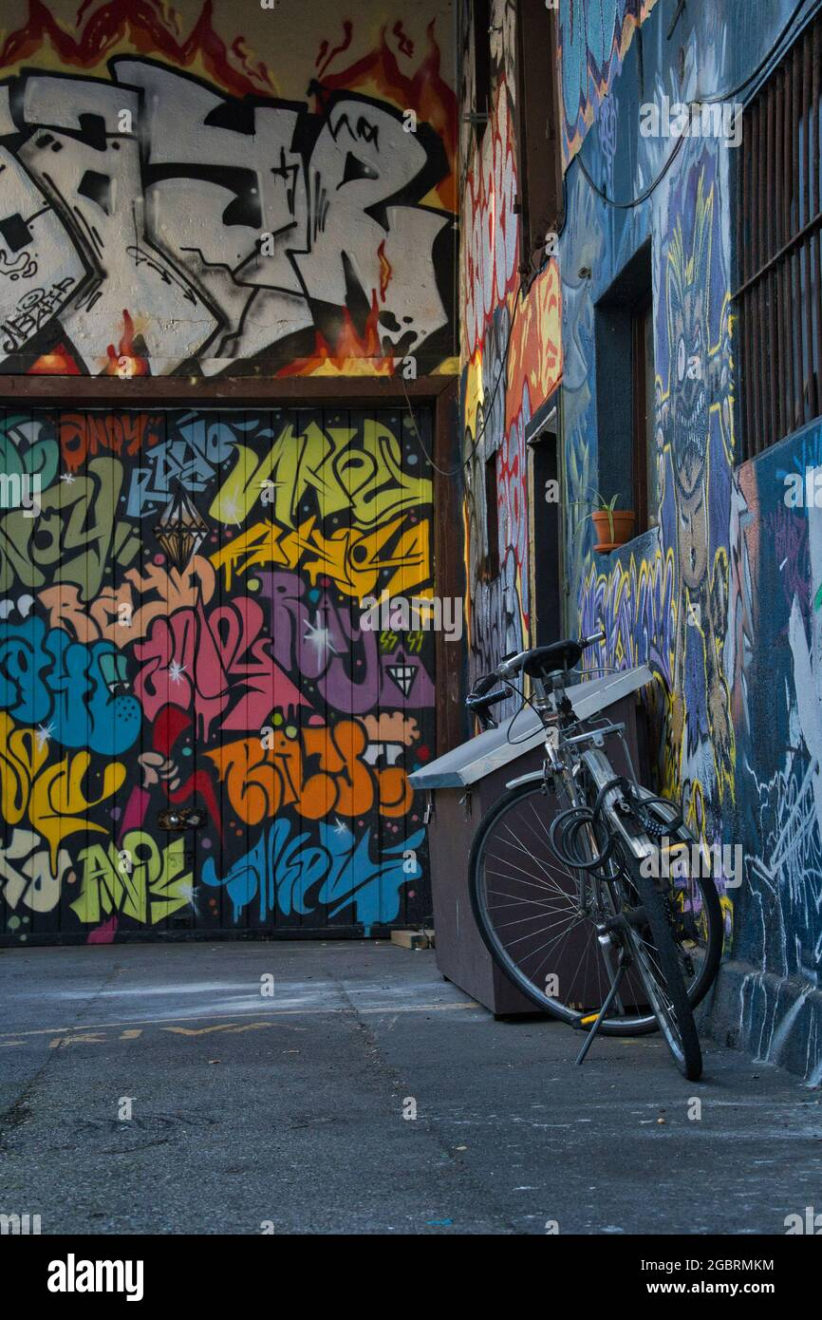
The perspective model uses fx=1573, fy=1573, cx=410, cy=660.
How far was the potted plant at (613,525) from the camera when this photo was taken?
20.6ft

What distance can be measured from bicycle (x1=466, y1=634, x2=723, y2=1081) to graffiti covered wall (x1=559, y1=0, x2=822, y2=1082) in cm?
20

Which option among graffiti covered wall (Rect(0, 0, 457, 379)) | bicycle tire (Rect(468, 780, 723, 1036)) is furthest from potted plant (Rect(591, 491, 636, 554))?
graffiti covered wall (Rect(0, 0, 457, 379))

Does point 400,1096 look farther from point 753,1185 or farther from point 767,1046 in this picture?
point 753,1185

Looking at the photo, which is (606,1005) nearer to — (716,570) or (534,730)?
(534,730)

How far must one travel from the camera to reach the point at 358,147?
10617mm

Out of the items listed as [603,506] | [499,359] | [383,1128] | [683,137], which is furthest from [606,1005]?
[499,359]

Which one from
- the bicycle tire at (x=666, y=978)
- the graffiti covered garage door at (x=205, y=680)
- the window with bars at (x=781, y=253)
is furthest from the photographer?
the graffiti covered garage door at (x=205, y=680)

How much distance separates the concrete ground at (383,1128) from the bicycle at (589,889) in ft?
0.55

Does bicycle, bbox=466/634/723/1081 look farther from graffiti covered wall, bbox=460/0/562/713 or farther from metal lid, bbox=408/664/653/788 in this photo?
graffiti covered wall, bbox=460/0/562/713

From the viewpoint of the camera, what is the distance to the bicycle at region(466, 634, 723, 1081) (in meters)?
4.34

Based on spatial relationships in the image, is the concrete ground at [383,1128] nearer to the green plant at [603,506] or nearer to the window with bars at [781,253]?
the window with bars at [781,253]

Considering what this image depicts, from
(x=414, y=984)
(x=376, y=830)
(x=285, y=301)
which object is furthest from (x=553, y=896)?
(x=285, y=301)

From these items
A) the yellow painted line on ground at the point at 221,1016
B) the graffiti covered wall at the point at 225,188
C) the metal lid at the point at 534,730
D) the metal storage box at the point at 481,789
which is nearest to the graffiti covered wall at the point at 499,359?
the graffiti covered wall at the point at 225,188
